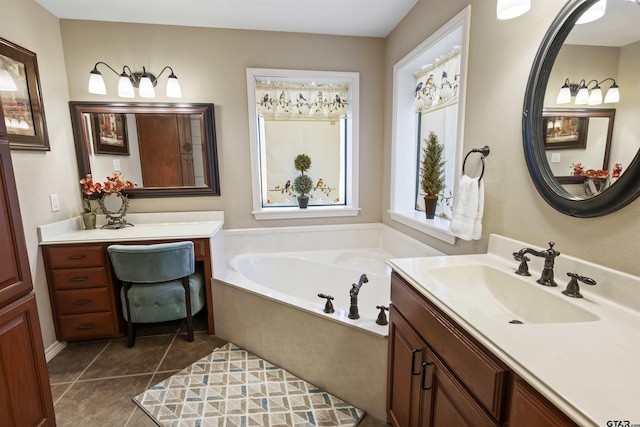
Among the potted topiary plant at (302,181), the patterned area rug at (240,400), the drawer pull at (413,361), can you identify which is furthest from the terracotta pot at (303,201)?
the drawer pull at (413,361)

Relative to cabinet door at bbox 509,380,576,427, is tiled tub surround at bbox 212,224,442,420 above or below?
below

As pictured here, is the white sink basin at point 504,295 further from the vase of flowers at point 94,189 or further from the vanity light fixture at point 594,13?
the vase of flowers at point 94,189

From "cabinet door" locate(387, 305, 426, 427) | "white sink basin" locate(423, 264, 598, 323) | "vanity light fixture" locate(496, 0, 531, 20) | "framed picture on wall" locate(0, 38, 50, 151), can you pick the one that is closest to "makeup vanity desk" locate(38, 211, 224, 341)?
"framed picture on wall" locate(0, 38, 50, 151)

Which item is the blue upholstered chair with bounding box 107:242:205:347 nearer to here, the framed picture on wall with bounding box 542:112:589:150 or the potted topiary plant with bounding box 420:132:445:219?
the potted topiary plant with bounding box 420:132:445:219

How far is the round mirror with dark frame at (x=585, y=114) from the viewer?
0.93m

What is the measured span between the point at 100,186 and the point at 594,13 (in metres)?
3.17

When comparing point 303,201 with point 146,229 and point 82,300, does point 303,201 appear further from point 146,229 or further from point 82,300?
point 82,300

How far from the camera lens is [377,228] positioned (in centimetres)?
301

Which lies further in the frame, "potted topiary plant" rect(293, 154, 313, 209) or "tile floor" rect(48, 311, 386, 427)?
"potted topiary plant" rect(293, 154, 313, 209)

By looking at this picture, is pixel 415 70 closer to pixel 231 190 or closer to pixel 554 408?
pixel 231 190

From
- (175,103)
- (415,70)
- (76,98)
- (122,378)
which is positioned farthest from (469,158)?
(76,98)

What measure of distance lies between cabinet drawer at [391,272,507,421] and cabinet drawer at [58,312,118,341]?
2246 millimetres

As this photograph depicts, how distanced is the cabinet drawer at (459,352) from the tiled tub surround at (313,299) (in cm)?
43

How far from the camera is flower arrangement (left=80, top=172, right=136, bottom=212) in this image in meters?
2.42
